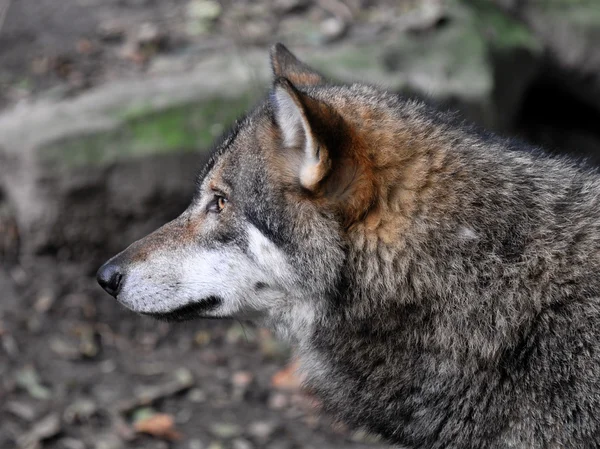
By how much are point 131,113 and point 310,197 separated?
14.0 ft

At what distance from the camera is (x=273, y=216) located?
3.40 m

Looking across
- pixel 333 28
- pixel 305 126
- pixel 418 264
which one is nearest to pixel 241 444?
pixel 418 264

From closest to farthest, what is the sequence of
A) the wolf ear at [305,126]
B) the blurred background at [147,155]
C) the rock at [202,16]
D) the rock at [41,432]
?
the wolf ear at [305,126] → the rock at [41,432] → the blurred background at [147,155] → the rock at [202,16]

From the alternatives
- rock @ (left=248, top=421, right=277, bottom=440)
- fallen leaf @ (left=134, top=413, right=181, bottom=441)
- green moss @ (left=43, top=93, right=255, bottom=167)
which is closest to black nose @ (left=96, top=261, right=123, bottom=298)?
fallen leaf @ (left=134, top=413, right=181, bottom=441)

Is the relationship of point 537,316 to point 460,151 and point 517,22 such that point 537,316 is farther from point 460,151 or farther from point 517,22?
point 517,22

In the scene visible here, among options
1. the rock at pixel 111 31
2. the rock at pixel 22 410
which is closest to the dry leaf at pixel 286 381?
the rock at pixel 22 410

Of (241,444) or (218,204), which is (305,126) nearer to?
(218,204)

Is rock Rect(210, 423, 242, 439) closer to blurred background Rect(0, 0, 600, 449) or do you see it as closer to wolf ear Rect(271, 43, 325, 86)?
blurred background Rect(0, 0, 600, 449)

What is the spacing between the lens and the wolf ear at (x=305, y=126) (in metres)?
3.02

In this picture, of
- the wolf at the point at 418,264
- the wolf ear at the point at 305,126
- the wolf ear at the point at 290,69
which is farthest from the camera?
the wolf ear at the point at 290,69

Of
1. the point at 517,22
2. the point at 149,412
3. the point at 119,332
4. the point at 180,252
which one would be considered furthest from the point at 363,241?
the point at 517,22

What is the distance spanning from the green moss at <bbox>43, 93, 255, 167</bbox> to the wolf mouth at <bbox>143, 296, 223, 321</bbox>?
349 cm

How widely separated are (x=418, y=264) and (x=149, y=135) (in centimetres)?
437

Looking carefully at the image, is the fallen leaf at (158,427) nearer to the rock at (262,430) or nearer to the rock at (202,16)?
the rock at (262,430)
